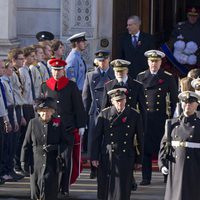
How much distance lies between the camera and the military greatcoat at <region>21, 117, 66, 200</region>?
53.2 ft

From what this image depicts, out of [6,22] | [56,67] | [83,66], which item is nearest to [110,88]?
[56,67]

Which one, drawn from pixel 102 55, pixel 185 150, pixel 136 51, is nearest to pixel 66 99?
pixel 102 55

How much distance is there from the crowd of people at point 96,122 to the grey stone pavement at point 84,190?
12 cm

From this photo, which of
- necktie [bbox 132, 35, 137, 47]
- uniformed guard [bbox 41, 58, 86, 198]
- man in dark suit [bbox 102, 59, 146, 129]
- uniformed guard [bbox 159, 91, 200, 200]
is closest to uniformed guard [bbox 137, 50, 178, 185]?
man in dark suit [bbox 102, 59, 146, 129]

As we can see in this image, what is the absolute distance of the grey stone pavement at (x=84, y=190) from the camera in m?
17.3

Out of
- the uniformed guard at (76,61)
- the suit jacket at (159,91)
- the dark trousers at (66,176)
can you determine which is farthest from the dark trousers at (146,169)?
the uniformed guard at (76,61)

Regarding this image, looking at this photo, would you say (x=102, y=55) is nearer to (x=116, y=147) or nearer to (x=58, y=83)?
(x=58, y=83)

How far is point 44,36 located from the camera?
20547 millimetres

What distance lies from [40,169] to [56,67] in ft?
5.59

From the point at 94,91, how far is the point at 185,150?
148 inches

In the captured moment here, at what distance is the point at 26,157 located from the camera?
53.3 feet

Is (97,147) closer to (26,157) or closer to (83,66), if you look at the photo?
(26,157)

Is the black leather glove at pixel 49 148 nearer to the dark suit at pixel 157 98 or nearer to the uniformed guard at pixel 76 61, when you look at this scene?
the dark suit at pixel 157 98

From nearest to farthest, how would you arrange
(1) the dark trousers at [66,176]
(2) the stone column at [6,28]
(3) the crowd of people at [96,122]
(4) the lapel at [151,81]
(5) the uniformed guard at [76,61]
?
(3) the crowd of people at [96,122] → (1) the dark trousers at [66,176] → (4) the lapel at [151,81] → (5) the uniformed guard at [76,61] → (2) the stone column at [6,28]
